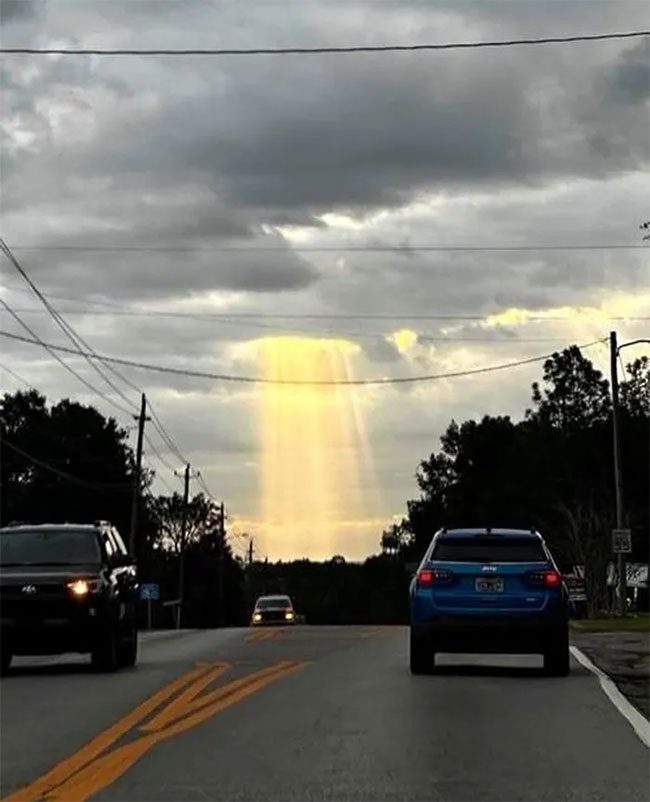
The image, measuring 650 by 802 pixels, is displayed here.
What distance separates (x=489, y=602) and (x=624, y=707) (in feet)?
11.7

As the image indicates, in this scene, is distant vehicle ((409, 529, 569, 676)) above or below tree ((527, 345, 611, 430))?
below

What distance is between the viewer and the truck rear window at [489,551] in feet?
63.2

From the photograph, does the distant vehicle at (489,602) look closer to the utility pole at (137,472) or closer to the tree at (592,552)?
the tree at (592,552)

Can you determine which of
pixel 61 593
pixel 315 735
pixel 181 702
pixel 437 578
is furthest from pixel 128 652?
pixel 315 735

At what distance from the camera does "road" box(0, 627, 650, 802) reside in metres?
10.8

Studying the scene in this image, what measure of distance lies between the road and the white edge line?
0.10 meters

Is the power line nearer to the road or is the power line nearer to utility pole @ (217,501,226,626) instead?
utility pole @ (217,501,226,626)

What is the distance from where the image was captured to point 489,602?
62.3 ft

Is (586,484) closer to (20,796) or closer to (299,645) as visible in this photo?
(299,645)

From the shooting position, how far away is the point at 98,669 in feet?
68.0

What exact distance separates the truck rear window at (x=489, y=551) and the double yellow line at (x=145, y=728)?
2.51 metres

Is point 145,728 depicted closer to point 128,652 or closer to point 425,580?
point 425,580

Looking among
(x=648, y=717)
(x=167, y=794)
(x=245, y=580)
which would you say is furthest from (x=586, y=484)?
(x=245, y=580)

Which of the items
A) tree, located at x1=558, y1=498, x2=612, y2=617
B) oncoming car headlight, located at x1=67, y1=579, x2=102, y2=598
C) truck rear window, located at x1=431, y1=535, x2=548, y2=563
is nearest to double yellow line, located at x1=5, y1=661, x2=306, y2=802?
oncoming car headlight, located at x1=67, y1=579, x2=102, y2=598
